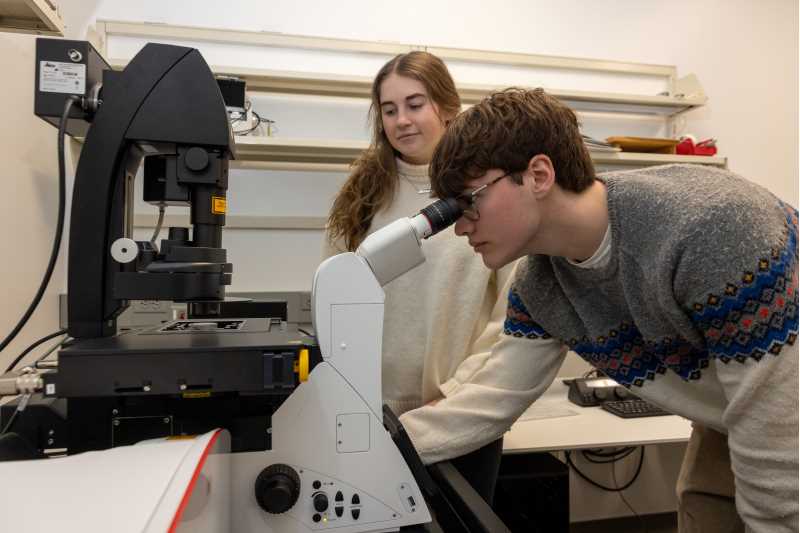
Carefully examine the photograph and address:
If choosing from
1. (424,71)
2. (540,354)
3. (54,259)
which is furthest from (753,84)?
(54,259)

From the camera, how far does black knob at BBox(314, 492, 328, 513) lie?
589 mm

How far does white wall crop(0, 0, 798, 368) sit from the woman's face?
83 cm

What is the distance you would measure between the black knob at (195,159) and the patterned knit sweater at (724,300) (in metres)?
0.58

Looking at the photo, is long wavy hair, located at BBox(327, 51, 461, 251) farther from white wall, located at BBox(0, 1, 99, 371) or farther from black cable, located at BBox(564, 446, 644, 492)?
black cable, located at BBox(564, 446, 644, 492)

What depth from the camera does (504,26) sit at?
213 cm

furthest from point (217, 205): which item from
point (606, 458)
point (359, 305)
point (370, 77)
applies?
point (606, 458)

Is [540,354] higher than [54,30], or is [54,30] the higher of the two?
[54,30]

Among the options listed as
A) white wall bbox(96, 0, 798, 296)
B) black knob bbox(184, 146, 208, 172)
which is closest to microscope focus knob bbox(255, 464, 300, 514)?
black knob bbox(184, 146, 208, 172)

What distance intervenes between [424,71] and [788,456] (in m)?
1.01

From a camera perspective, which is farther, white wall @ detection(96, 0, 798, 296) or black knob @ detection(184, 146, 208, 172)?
white wall @ detection(96, 0, 798, 296)

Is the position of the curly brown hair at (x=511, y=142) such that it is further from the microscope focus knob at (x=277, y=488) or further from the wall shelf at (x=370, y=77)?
the wall shelf at (x=370, y=77)

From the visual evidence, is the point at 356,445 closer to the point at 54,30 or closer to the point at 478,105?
→ the point at 478,105

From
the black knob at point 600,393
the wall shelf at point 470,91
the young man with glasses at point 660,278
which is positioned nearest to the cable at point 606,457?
the black knob at point 600,393

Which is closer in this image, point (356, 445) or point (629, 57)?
point (356, 445)
